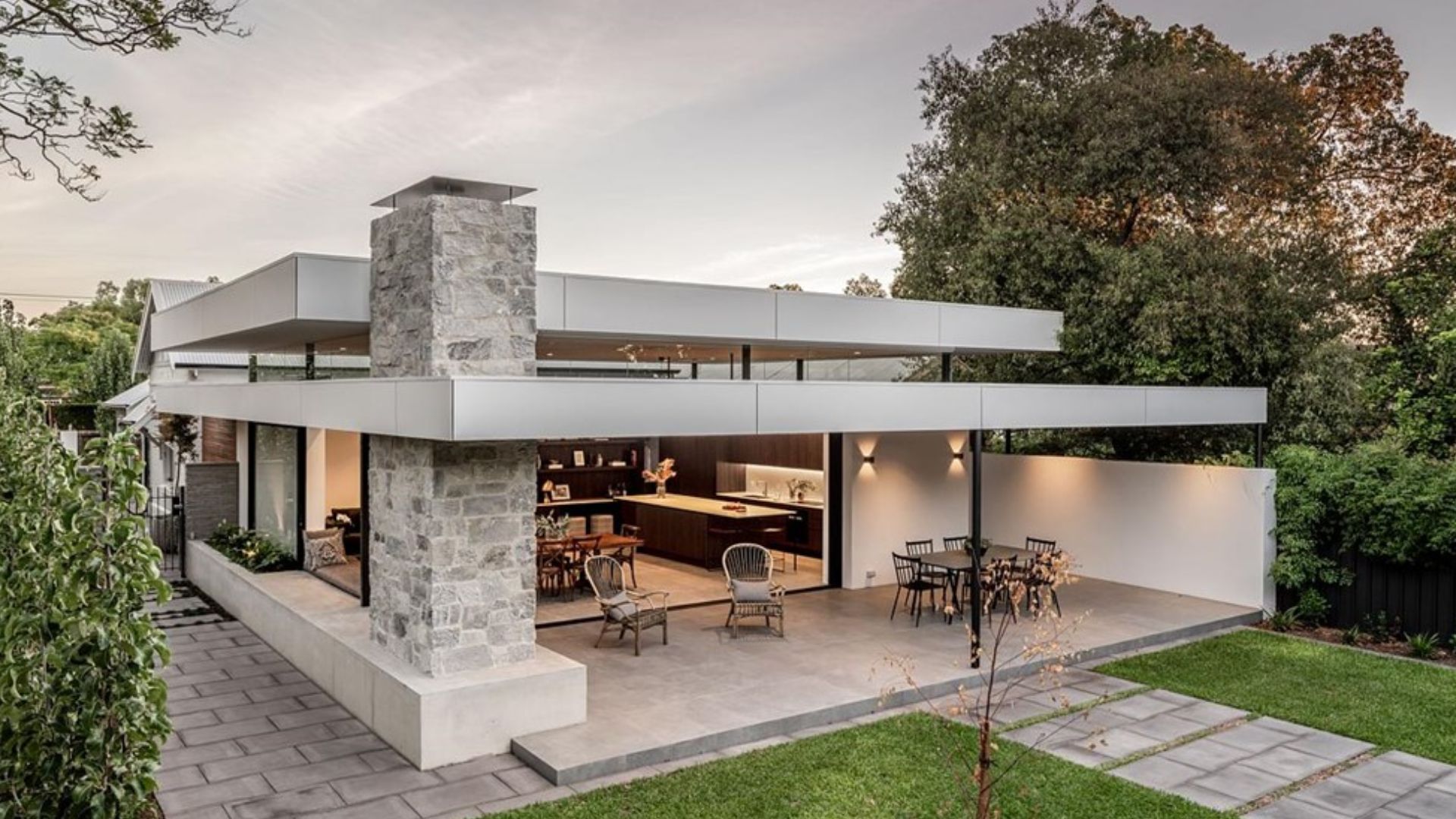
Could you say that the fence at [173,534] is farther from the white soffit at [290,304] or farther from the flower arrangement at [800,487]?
the flower arrangement at [800,487]

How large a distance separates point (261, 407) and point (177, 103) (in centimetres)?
568

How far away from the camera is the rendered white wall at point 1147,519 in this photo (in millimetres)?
12711

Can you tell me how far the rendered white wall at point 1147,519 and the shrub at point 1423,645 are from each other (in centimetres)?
183

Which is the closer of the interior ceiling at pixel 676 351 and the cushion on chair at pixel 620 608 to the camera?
the cushion on chair at pixel 620 608

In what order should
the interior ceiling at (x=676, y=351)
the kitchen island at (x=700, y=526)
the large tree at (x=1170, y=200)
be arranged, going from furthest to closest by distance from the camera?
the kitchen island at (x=700, y=526), the large tree at (x=1170, y=200), the interior ceiling at (x=676, y=351)

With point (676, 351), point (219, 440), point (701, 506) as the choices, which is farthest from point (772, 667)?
point (219, 440)

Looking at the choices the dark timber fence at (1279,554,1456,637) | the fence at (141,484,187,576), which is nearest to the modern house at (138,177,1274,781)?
the fence at (141,484,187,576)

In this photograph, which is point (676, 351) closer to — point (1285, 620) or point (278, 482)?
point (278, 482)

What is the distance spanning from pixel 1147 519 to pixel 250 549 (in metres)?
13.0

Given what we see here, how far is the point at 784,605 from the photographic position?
12766 millimetres

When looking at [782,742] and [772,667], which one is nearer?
[782,742]

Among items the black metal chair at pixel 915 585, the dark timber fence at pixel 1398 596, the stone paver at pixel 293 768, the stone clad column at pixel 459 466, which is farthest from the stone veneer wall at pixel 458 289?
the dark timber fence at pixel 1398 596

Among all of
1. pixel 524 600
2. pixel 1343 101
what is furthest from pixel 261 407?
pixel 1343 101

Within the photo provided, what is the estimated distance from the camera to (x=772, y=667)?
9.61 m
